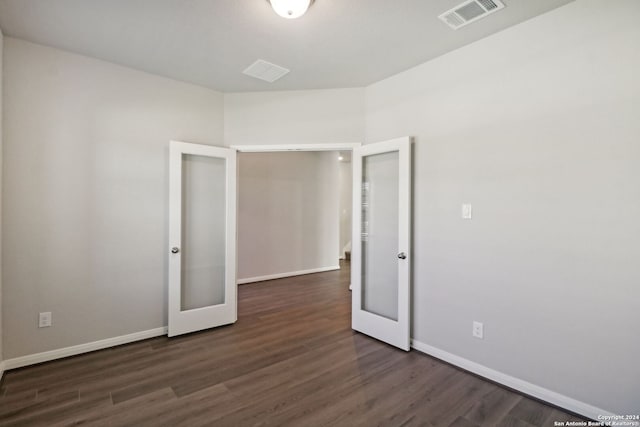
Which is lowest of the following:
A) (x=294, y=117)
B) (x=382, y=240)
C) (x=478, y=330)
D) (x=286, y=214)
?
(x=478, y=330)

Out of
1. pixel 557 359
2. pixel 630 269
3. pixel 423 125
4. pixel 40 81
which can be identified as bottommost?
pixel 557 359

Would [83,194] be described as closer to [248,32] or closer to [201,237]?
[201,237]

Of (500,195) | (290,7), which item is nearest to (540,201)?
(500,195)

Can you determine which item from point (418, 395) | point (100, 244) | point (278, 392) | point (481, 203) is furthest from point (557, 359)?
point (100, 244)

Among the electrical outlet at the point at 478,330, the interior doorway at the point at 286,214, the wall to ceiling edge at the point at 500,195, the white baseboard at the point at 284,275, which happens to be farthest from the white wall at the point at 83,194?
the electrical outlet at the point at 478,330

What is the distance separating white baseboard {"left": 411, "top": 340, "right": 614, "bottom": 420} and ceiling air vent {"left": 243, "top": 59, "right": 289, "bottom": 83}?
3.03m

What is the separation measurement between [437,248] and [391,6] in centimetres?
199

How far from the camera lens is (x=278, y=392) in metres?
2.34

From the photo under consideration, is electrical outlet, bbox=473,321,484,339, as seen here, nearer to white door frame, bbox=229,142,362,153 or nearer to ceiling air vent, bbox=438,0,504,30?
white door frame, bbox=229,142,362,153

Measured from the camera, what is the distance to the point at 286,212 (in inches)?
251

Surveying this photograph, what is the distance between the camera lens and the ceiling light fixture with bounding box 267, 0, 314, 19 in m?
2.04

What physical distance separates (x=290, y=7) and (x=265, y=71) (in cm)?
120

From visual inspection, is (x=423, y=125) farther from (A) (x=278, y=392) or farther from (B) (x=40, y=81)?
(B) (x=40, y=81)

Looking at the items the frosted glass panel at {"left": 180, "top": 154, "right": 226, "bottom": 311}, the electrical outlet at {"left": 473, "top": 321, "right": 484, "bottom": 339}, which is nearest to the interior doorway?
the frosted glass panel at {"left": 180, "top": 154, "right": 226, "bottom": 311}
